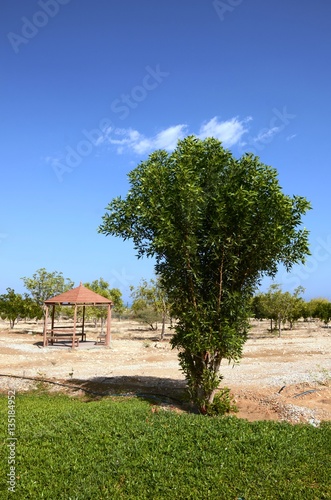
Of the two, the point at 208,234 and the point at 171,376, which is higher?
the point at 208,234

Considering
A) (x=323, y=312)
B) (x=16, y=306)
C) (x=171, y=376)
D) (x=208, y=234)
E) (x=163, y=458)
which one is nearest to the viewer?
(x=163, y=458)

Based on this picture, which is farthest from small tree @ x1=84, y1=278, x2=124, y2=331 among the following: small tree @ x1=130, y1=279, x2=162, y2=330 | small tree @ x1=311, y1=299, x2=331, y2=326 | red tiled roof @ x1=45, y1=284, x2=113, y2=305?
small tree @ x1=311, y1=299, x2=331, y2=326

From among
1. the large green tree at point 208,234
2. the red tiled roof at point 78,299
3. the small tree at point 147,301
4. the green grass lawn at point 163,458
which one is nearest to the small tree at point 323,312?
the small tree at point 147,301

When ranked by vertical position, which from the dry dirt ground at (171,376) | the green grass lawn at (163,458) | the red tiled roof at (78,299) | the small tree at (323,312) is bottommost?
the dry dirt ground at (171,376)

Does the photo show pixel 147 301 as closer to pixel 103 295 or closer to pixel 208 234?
pixel 103 295

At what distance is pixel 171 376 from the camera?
17.5m

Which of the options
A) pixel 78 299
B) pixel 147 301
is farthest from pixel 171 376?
pixel 147 301

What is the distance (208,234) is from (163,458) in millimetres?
5991

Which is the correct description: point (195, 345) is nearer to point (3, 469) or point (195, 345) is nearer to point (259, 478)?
point (259, 478)

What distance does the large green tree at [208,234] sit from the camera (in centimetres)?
1034

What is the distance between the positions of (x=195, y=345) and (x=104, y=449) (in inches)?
150

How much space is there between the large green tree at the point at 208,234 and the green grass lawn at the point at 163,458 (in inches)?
86.5

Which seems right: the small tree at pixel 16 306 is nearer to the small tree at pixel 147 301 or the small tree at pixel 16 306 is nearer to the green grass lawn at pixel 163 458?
the small tree at pixel 147 301

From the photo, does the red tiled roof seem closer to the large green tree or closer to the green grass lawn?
the large green tree
